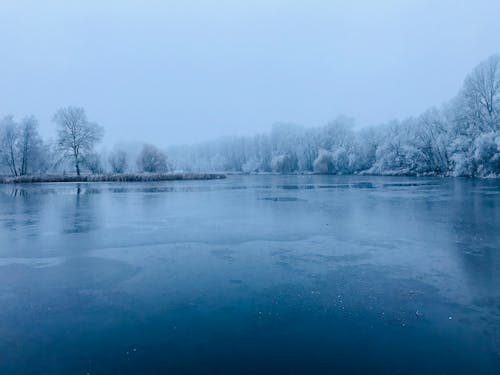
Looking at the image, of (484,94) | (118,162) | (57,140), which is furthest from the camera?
(118,162)

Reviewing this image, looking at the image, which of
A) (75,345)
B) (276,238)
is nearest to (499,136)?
(276,238)

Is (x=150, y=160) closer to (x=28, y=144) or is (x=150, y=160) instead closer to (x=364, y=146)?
(x=28, y=144)

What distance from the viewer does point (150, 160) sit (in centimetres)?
6025

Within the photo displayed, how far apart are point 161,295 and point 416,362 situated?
4175 mm

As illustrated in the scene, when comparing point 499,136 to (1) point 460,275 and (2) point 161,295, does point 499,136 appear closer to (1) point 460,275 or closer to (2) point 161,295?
(1) point 460,275

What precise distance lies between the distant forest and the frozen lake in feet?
144

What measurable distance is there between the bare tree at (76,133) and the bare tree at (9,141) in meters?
7.39

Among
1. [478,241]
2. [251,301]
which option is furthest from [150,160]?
[251,301]

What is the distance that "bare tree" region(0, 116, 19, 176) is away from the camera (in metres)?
52.0

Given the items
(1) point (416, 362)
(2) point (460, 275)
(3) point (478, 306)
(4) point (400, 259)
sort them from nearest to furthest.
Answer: (1) point (416, 362) → (3) point (478, 306) → (2) point (460, 275) → (4) point (400, 259)

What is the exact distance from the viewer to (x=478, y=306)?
5.60 meters

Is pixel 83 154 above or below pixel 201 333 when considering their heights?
above

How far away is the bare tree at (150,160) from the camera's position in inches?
2369

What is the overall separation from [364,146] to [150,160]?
52.6 m
